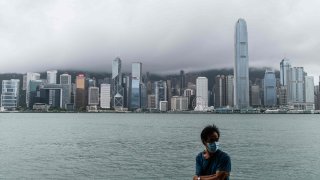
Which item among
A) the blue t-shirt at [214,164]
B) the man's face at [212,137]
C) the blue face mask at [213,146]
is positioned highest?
the man's face at [212,137]

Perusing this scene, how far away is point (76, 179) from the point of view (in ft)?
106

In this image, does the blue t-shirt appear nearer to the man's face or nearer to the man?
the man

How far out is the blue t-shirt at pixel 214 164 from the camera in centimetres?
780

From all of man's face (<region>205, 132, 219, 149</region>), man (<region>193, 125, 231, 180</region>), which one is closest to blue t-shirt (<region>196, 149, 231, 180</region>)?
man (<region>193, 125, 231, 180</region>)

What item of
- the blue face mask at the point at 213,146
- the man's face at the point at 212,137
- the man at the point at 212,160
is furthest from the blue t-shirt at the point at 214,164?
the man's face at the point at 212,137

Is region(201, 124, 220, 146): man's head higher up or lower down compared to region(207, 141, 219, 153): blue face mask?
higher up

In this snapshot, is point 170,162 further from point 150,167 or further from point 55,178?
point 55,178

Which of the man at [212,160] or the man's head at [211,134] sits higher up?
the man's head at [211,134]

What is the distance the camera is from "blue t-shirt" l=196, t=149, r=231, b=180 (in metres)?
7.80

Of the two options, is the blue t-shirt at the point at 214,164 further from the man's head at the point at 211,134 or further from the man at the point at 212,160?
the man's head at the point at 211,134

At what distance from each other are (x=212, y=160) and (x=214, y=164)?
0.28 ft

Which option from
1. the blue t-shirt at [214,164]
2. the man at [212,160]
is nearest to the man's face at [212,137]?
the man at [212,160]

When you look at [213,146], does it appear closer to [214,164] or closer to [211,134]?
[211,134]

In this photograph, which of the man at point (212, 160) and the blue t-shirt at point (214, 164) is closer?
the man at point (212, 160)
